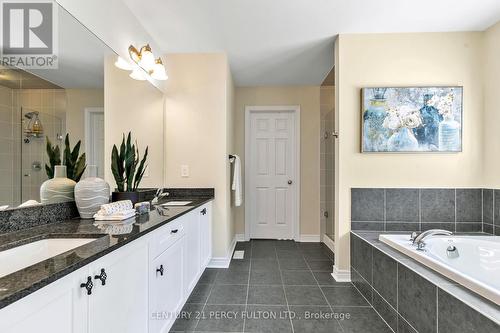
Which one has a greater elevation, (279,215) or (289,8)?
(289,8)

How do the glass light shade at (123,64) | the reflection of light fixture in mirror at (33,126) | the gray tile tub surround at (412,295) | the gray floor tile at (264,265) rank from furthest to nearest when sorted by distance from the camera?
the gray floor tile at (264,265), the glass light shade at (123,64), the reflection of light fixture in mirror at (33,126), the gray tile tub surround at (412,295)

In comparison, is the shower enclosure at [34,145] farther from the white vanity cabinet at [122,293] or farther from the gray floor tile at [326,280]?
the gray floor tile at [326,280]

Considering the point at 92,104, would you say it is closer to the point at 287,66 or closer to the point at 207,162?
the point at 207,162

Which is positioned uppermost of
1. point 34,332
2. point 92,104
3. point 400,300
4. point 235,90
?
point 235,90

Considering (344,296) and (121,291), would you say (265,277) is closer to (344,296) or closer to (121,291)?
(344,296)

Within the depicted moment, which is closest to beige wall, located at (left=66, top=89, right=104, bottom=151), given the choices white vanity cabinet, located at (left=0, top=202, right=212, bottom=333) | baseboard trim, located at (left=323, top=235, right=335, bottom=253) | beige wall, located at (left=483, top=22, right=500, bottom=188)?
white vanity cabinet, located at (left=0, top=202, right=212, bottom=333)

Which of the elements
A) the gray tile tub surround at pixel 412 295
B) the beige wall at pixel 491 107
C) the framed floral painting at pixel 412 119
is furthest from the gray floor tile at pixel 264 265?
the beige wall at pixel 491 107

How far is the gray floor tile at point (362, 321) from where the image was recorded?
5.64ft

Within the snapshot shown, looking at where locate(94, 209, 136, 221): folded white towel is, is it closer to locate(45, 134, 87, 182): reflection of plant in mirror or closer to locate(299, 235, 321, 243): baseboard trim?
locate(45, 134, 87, 182): reflection of plant in mirror

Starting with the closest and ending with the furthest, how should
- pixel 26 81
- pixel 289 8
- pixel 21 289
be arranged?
pixel 21 289, pixel 26 81, pixel 289 8

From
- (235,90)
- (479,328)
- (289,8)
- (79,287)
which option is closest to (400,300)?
(479,328)

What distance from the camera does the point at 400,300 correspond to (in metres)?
1.64

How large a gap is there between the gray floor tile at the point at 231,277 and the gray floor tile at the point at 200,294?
0.14m

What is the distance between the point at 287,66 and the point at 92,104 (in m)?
2.36
